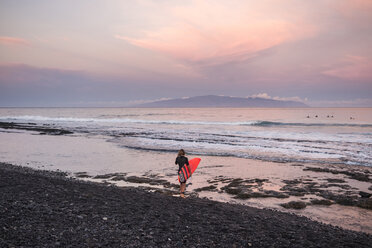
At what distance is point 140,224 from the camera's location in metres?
7.00

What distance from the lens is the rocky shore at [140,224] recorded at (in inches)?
235

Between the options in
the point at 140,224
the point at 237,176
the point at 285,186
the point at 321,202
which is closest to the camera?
the point at 140,224

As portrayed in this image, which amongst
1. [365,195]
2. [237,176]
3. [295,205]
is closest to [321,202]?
[295,205]

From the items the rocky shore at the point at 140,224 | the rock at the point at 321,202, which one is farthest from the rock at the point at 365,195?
the rocky shore at the point at 140,224

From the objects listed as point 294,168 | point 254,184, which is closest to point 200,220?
point 254,184

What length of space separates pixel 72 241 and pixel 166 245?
6.82 ft

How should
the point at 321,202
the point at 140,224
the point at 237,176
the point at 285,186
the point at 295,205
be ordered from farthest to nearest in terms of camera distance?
the point at 237,176 → the point at 285,186 → the point at 321,202 → the point at 295,205 → the point at 140,224

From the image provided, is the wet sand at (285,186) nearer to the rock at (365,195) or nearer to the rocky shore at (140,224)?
the rock at (365,195)

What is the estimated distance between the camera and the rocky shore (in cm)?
596

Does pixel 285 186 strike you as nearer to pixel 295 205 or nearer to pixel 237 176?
pixel 295 205

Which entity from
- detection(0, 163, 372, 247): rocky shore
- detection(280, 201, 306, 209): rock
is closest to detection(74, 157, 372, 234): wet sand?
detection(280, 201, 306, 209): rock

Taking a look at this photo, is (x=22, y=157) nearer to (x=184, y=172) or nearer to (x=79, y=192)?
(x=79, y=192)

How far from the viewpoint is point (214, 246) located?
5.94 m

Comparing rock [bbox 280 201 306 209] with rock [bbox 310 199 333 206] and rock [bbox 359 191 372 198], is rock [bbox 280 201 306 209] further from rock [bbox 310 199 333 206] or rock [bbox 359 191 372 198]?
rock [bbox 359 191 372 198]
